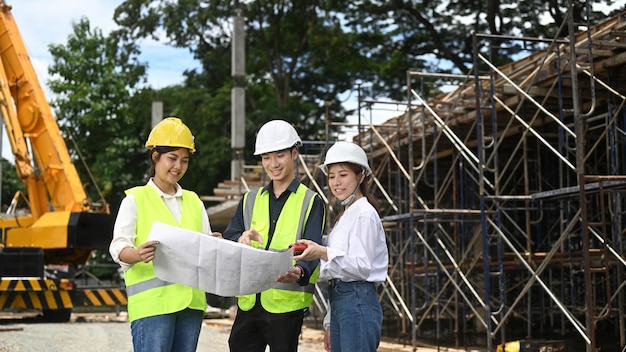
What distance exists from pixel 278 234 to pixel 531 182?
1242cm

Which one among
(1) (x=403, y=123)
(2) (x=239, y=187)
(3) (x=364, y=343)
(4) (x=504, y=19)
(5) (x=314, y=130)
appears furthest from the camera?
(5) (x=314, y=130)

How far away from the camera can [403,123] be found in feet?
51.0

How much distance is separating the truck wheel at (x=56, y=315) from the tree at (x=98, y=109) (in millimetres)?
15187

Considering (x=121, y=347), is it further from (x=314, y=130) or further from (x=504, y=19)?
(x=314, y=130)

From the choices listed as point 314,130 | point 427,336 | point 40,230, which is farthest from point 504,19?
point 40,230

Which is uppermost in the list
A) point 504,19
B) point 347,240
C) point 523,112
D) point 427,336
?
point 504,19

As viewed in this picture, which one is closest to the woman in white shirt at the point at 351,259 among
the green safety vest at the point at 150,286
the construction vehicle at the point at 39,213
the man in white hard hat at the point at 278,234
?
the man in white hard hat at the point at 278,234

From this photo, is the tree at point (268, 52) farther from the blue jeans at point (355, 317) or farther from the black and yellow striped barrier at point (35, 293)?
the blue jeans at point (355, 317)

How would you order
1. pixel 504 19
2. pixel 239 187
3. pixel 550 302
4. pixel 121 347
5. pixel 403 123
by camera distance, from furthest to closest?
pixel 504 19
pixel 239 187
pixel 550 302
pixel 403 123
pixel 121 347

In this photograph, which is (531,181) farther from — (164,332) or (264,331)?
(164,332)

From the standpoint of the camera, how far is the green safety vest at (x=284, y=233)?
15.0 feet

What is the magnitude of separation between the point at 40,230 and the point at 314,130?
1683 centimetres

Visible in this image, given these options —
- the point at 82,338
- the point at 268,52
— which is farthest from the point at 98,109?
the point at 82,338

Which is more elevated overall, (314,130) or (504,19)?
(504,19)
